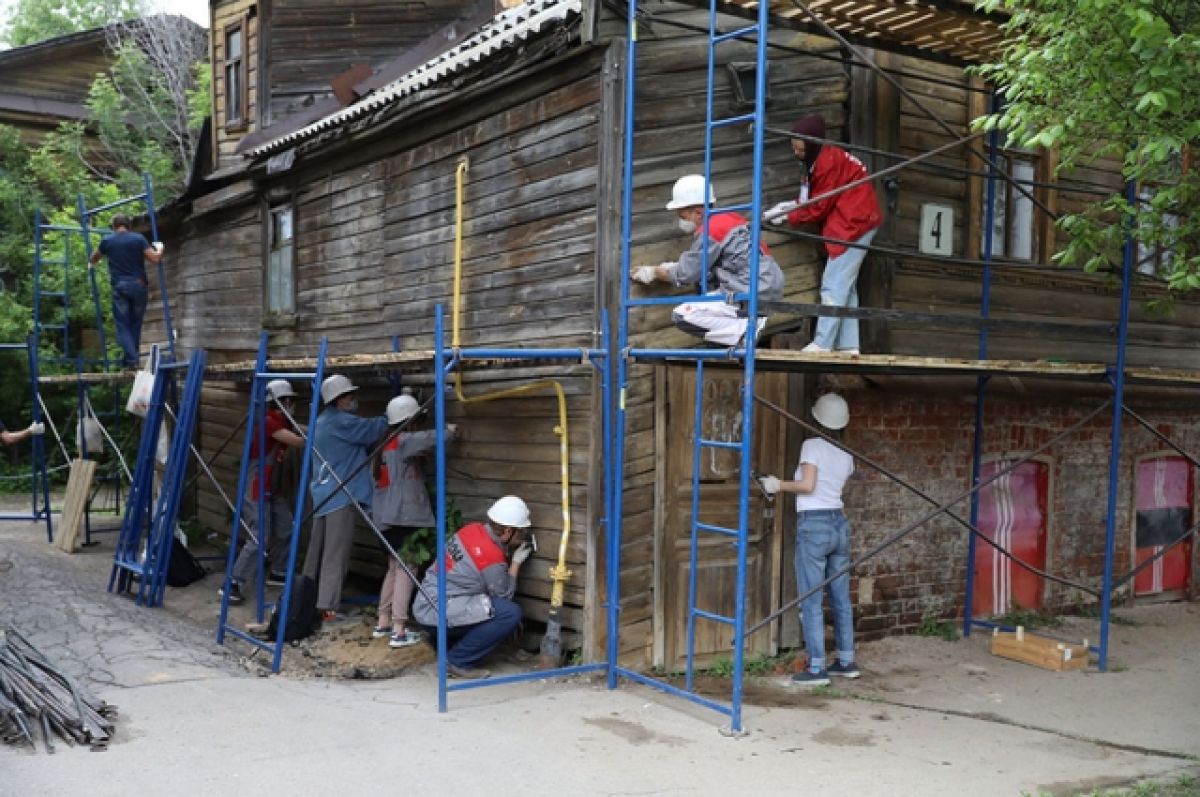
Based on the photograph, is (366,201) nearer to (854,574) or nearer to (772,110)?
(772,110)

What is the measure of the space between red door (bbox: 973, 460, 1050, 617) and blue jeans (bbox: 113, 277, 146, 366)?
8944 mm

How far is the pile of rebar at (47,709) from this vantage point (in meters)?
5.88

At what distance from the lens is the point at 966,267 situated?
358 inches

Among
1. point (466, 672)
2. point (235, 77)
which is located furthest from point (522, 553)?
point (235, 77)

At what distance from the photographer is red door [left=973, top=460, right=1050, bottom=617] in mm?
9555

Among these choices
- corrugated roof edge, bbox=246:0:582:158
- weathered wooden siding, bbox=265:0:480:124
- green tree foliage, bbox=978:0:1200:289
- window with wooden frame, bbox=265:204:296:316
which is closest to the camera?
green tree foliage, bbox=978:0:1200:289

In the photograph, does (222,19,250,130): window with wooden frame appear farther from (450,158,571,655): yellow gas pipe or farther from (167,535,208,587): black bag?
(450,158,571,655): yellow gas pipe

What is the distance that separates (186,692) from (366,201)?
5.05 meters

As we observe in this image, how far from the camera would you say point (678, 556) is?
25.8 ft

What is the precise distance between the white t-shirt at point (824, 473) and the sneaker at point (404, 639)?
122 inches

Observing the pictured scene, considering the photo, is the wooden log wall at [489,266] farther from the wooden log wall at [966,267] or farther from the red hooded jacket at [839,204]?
the wooden log wall at [966,267]

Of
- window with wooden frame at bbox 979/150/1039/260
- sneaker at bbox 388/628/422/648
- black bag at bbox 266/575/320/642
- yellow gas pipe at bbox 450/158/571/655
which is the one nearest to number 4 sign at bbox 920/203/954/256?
window with wooden frame at bbox 979/150/1039/260

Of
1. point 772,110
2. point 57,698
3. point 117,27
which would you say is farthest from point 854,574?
point 117,27

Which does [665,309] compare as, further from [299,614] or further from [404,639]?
[299,614]
